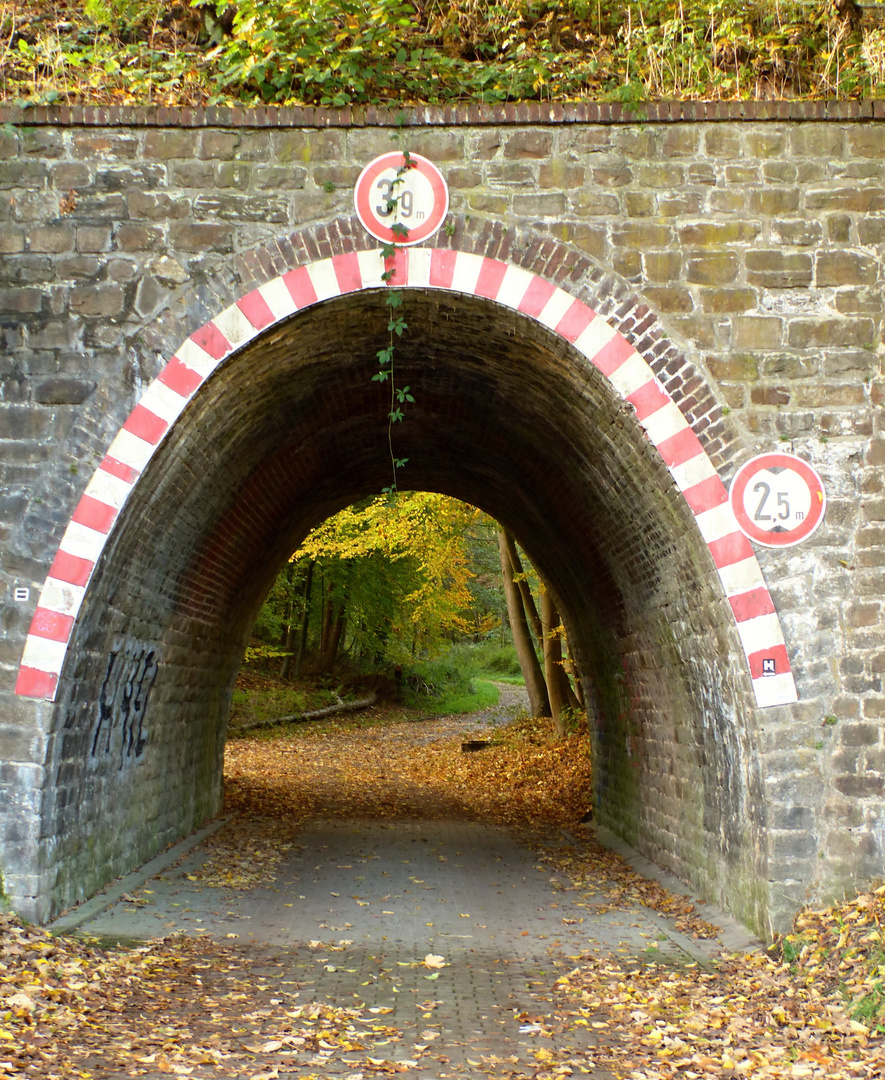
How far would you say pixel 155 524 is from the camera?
26.1 ft

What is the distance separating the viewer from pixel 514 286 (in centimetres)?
723

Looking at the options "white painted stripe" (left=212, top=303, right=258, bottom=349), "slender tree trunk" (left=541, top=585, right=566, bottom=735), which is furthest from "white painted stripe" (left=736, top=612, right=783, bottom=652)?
"slender tree trunk" (left=541, top=585, right=566, bottom=735)

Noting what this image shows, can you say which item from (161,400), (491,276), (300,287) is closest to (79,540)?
(161,400)

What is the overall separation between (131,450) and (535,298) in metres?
3.02

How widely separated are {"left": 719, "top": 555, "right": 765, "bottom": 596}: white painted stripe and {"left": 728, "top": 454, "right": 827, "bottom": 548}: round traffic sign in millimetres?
176

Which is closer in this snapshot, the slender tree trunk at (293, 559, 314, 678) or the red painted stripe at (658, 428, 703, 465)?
the red painted stripe at (658, 428, 703, 465)

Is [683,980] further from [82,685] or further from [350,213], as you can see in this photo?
[350,213]

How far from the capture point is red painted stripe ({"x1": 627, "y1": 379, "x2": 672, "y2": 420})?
7133 mm

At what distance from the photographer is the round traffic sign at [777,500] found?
703cm

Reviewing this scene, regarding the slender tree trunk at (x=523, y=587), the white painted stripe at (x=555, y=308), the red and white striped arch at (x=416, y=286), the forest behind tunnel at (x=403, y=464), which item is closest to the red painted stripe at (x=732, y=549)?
the red and white striped arch at (x=416, y=286)

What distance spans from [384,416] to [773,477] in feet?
15.3

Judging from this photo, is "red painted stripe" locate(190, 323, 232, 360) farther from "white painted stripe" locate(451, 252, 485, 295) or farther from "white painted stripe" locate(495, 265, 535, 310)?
"white painted stripe" locate(495, 265, 535, 310)

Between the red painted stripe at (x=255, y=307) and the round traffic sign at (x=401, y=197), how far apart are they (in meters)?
0.91

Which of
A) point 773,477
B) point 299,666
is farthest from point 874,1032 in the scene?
point 299,666
